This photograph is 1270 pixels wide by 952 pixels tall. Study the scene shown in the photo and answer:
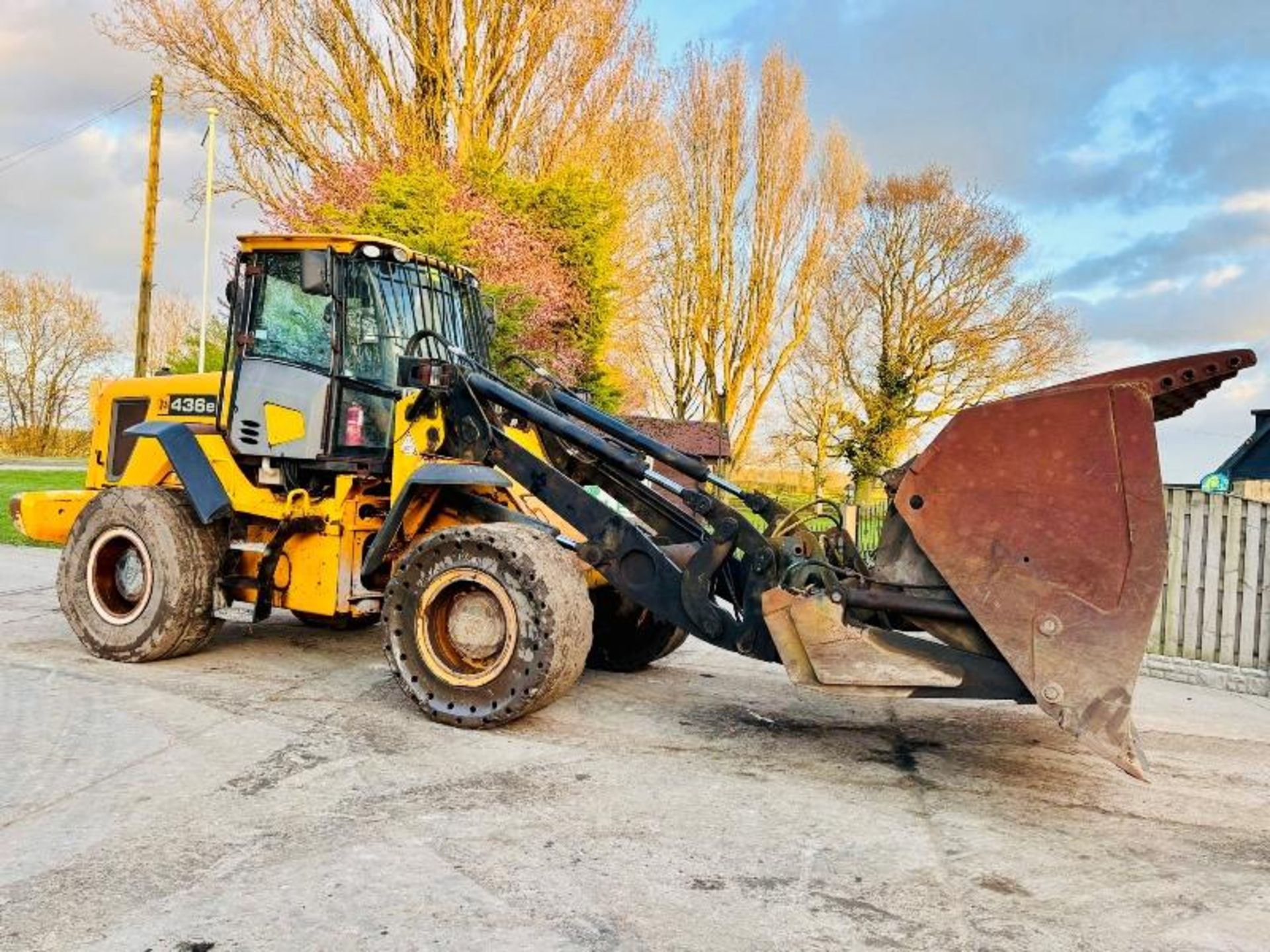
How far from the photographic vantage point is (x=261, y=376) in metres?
7.18

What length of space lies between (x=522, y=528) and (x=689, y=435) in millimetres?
13117

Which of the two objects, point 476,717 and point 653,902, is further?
point 476,717

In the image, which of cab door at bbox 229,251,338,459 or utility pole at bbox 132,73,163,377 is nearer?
cab door at bbox 229,251,338,459

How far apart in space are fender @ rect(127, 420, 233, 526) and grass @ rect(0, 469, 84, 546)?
29.8 ft

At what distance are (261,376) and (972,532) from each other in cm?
470

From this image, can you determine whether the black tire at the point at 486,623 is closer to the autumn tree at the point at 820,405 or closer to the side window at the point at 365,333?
the side window at the point at 365,333

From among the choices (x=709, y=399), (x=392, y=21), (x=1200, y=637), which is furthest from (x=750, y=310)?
(x=1200, y=637)

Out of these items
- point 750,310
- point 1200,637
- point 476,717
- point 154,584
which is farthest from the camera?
point 750,310

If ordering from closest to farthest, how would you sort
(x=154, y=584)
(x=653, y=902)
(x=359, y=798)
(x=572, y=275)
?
(x=653, y=902) < (x=359, y=798) < (x=154, y=584) < (x=572, y=275)

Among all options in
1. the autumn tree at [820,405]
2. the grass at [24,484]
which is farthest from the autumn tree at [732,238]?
the grass at [24,484]

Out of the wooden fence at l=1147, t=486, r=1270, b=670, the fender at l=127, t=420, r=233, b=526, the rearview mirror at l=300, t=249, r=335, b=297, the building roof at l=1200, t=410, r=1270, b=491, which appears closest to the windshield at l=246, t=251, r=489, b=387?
the rearview mirror at l=300, t=249, r=335, b=297

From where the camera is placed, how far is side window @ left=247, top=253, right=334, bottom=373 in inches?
276

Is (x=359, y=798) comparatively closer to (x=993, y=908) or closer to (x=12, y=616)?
(x=993, y=908)

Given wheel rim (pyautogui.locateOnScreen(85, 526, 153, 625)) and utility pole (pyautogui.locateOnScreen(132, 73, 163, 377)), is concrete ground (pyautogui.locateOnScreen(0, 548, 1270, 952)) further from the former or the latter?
utility pole (pyautogui.locateOnScreen(132, 73, 163, 377))
